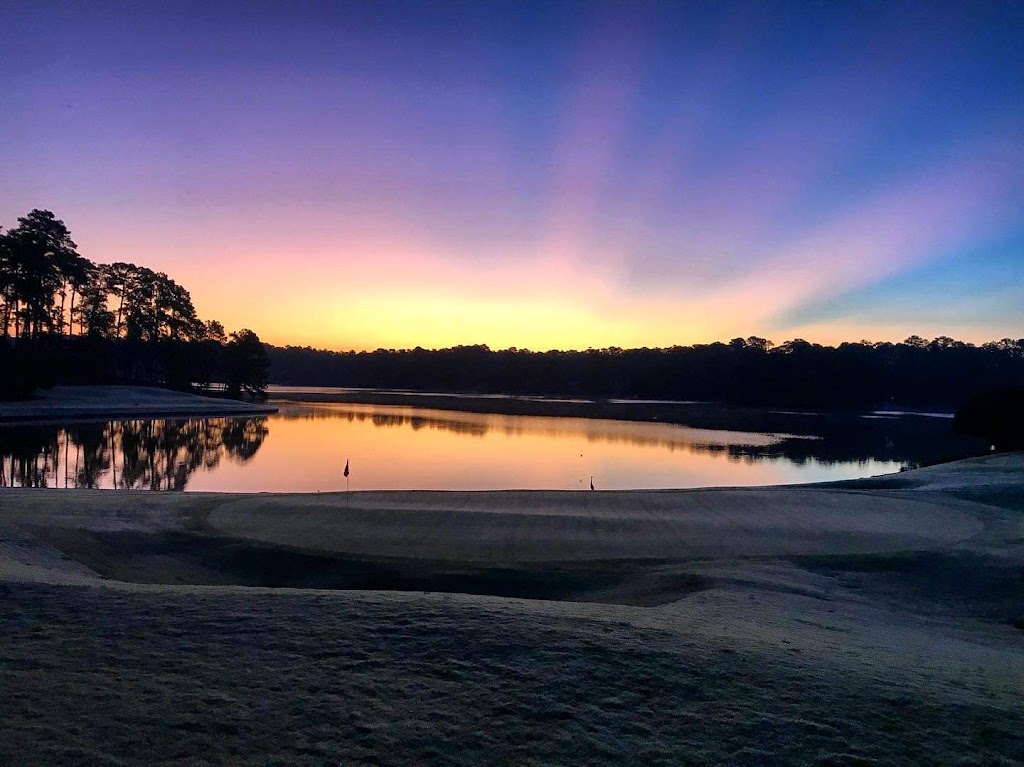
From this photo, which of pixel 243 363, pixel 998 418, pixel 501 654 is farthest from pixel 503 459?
pixel 243 363

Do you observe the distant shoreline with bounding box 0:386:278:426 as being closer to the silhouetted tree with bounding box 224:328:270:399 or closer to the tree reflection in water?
the tree reflection in water

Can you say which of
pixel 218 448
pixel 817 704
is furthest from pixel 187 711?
pixel 218 448

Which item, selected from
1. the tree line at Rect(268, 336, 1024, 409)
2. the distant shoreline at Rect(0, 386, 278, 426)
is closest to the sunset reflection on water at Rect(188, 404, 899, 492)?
the distant shoreline at Rect(0, 386, 278, 426)

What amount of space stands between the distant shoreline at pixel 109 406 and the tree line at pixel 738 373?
78.7 meters

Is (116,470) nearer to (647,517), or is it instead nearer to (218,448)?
(218,448)

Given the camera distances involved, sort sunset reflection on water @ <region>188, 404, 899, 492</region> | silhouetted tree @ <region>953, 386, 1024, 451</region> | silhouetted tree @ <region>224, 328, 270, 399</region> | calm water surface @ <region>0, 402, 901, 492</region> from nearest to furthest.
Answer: calm water surface @ <region>0, 402, 901, 492</region>
sunset reflection on water @ <region>188, 404, 899, 492</region>
silhouetted tree @ <region>953, 386, 1024, 451</region>
silhouetted tree @ <region>224, 328, 270, 399</region>

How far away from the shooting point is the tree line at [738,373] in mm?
109562

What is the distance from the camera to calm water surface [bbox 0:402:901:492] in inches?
1032

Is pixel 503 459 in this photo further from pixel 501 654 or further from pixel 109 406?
pixel 109 406

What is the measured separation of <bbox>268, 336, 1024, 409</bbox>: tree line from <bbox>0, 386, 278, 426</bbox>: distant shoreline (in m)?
78.7

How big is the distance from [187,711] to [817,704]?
4.28m

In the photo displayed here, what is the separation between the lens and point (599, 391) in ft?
479

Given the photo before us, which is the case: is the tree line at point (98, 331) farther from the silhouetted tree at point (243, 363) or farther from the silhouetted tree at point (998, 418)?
the silhouetted tree at point (998, 418)

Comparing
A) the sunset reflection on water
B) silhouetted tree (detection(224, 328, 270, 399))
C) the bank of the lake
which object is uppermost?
silhouetted tree (detection(224, 328, 270, 399))
